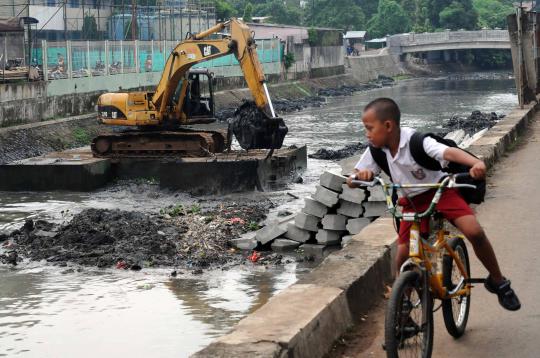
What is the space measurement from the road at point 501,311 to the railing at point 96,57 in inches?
934

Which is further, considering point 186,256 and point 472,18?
point 472,18

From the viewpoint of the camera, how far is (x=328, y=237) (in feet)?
41.3

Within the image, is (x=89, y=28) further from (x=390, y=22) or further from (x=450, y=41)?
(x=390, y=22)

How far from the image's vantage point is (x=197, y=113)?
2386cm

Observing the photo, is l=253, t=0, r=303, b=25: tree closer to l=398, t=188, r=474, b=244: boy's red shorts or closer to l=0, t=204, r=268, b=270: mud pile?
l=0, t=204, r=268, b=270: mud pile

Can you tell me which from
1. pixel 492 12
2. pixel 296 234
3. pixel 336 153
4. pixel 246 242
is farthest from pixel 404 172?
pixel 492 12

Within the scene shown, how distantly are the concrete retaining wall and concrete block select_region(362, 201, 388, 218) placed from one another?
67.7 meters

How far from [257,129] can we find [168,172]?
87.3 inches

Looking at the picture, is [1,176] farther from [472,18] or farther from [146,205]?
[472,18]

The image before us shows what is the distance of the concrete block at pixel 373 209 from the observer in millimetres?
11930

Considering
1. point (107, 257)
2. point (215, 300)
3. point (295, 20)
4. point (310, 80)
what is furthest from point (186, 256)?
point (295, 20)

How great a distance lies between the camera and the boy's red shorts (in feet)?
19.7

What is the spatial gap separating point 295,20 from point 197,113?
88.8 meters

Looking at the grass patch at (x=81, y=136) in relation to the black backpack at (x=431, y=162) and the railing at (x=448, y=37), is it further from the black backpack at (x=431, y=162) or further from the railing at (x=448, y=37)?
the railing at (x=448, y=37)
